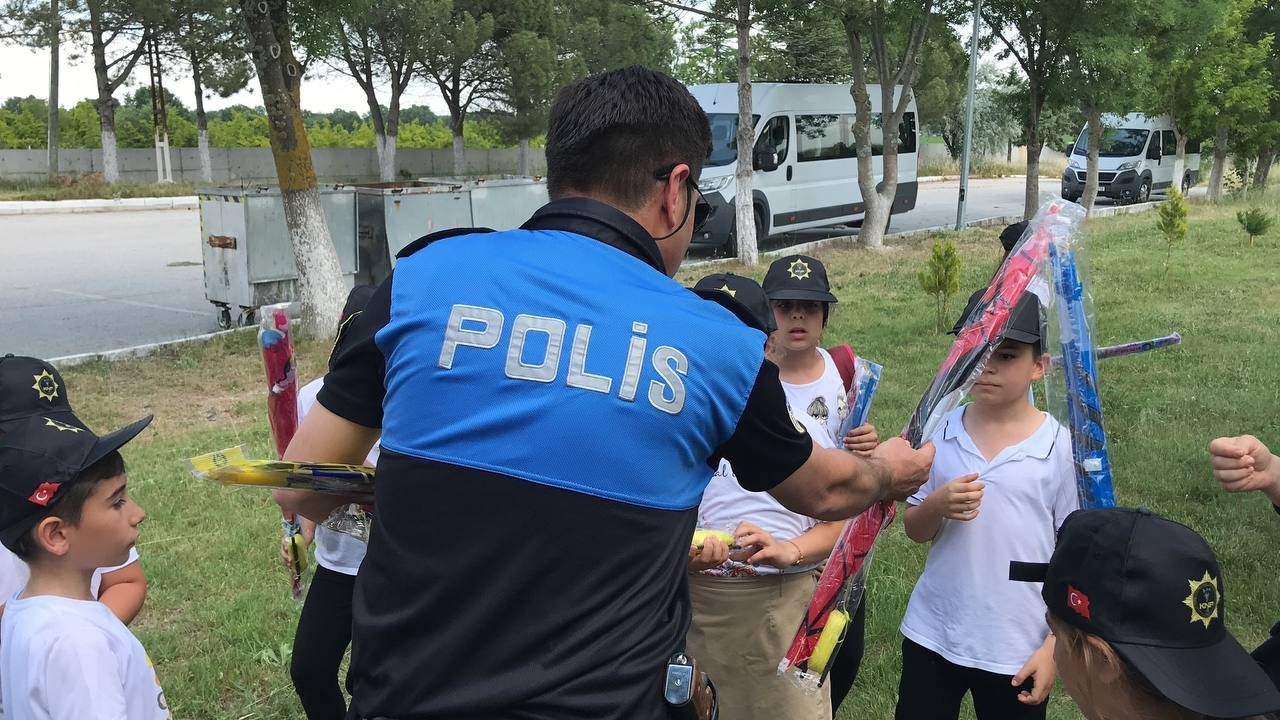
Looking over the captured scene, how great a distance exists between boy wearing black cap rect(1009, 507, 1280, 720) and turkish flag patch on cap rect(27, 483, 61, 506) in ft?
6.86

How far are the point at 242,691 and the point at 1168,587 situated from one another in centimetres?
353

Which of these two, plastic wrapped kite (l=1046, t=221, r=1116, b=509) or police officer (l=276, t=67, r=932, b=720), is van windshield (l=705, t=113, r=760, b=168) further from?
police officer (l=276, t=67, r=932, b=720)

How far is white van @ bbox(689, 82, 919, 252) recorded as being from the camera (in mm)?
15805

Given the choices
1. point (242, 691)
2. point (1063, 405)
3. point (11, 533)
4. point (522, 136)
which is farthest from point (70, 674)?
point (522, 136)

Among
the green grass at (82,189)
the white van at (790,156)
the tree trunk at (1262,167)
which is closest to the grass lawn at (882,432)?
the white van at (790,156)

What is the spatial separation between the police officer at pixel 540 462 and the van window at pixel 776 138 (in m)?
14.9

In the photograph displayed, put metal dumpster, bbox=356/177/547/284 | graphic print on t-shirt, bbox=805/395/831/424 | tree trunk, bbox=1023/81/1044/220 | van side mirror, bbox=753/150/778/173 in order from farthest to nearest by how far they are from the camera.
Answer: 1. tree trunk, bbox=1023/81/1044/220
2. van side mirror, bbox=753/150/778/173
3. metal dumpster, bbox=356/177/547/284
4. graphic print on t-shirt, bbox=805/395/831/424

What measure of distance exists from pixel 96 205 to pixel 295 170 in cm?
1867

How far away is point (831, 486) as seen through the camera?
6.49 feet

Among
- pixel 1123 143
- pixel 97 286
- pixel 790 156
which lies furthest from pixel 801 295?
pixel 1123 143

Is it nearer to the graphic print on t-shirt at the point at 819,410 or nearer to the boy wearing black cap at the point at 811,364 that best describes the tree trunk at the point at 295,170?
the boy wearing black cap at the point at 811,364

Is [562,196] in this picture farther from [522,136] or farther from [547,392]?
[522,136]

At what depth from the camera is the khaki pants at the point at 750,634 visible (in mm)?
2912

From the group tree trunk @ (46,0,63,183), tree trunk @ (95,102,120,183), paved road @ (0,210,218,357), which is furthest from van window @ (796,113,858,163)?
tree trunk @ (46,0,63,183)
